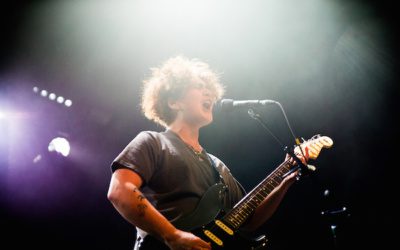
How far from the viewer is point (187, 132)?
2.68 m

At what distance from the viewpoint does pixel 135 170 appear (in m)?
1.92

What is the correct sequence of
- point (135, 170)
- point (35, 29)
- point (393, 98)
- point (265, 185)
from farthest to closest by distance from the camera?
point (35, 29) < point (393, 98) < point (265, 185) < point (135, 170)

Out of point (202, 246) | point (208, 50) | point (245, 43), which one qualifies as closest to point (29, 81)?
point (208, 50)

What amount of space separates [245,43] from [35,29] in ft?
9.42

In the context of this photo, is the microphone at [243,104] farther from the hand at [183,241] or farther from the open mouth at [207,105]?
the hand at [183,241]

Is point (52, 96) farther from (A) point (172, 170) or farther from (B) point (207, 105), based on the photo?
(A) point (172, 170)

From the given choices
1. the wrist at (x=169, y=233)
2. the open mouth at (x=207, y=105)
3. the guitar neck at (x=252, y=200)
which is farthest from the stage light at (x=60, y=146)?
the wrist at (x=169, y=233)

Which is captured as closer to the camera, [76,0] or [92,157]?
[76,0]

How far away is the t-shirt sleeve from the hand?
1.29 feet

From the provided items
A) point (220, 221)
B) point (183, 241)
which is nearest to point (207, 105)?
point (220, 221)

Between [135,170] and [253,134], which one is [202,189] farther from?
[253,134]

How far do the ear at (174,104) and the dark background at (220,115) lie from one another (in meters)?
2.02

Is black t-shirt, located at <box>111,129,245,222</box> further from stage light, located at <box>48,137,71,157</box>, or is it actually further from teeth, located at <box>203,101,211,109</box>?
stage light, located at <box>48,137,71,157</box>

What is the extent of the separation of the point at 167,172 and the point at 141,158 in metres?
0.24
